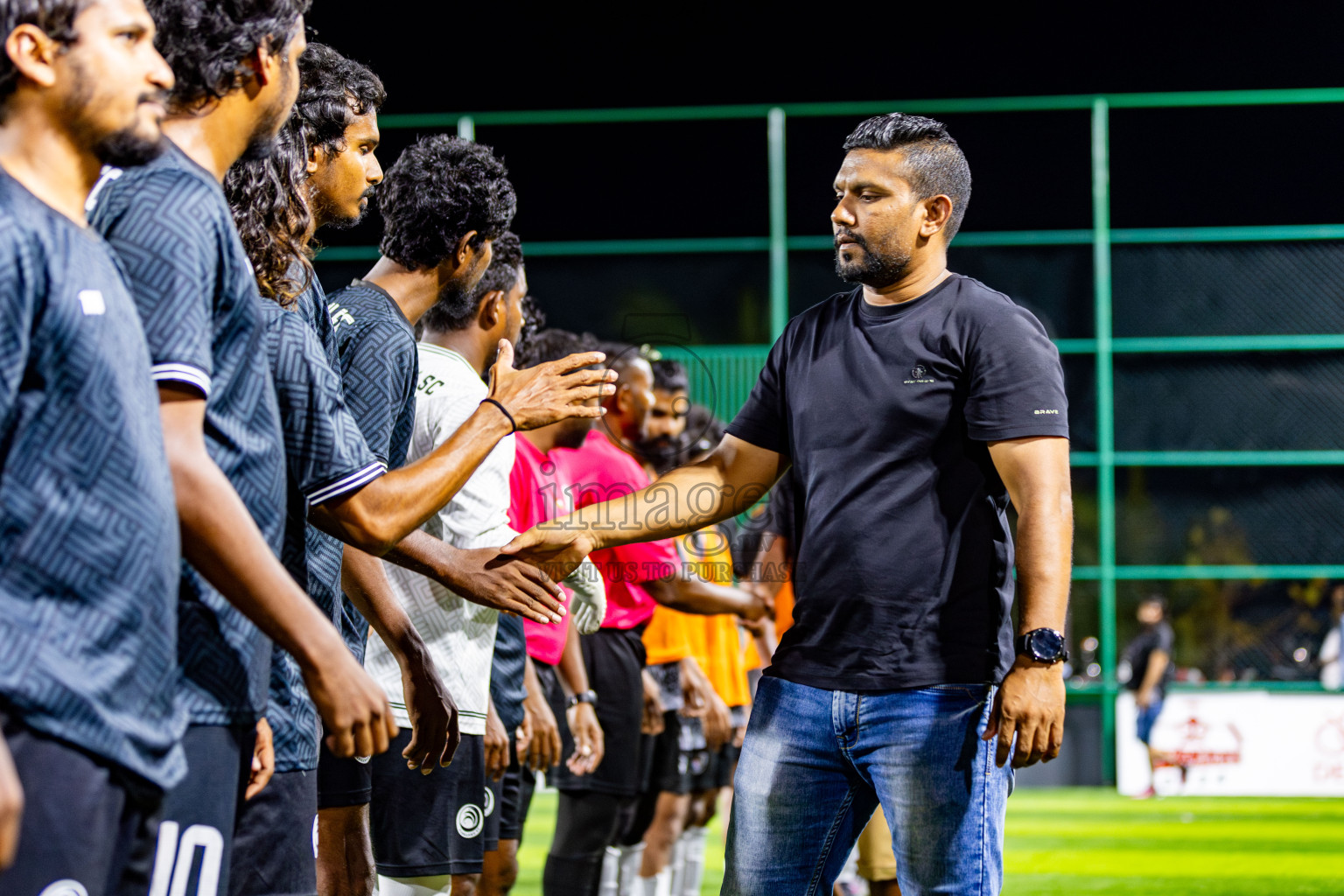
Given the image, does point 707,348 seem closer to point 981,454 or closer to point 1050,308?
point 1050,308

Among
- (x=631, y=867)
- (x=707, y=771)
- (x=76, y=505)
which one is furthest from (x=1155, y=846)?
(x=76, y=505)

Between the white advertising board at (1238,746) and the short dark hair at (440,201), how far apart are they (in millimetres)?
11763

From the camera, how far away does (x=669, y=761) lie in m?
6.59

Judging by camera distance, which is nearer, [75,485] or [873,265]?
[75,485]

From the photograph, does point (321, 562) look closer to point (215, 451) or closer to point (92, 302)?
point (215, 451)

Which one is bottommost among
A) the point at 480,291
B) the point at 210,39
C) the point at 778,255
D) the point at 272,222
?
the point at 272,222

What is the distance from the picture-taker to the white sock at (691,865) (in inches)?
270

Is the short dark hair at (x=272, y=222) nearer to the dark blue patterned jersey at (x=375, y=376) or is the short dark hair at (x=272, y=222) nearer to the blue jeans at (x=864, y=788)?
the dark blue patterned jersey at (x=375, y=376)

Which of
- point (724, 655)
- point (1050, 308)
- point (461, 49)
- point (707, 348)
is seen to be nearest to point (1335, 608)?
point (1050, 308)

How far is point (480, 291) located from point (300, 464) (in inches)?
83.5

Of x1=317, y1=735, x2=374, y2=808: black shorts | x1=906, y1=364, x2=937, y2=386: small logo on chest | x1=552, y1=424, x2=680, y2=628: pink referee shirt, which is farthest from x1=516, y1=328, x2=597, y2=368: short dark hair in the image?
x1=906, y1=364, x2=937, y2=386: small logo on chest

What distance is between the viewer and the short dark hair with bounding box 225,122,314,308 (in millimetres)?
2654

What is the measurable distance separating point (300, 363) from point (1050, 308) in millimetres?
13904

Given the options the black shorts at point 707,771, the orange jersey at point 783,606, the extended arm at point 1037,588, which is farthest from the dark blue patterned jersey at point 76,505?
the orange jersey at point 783,606
